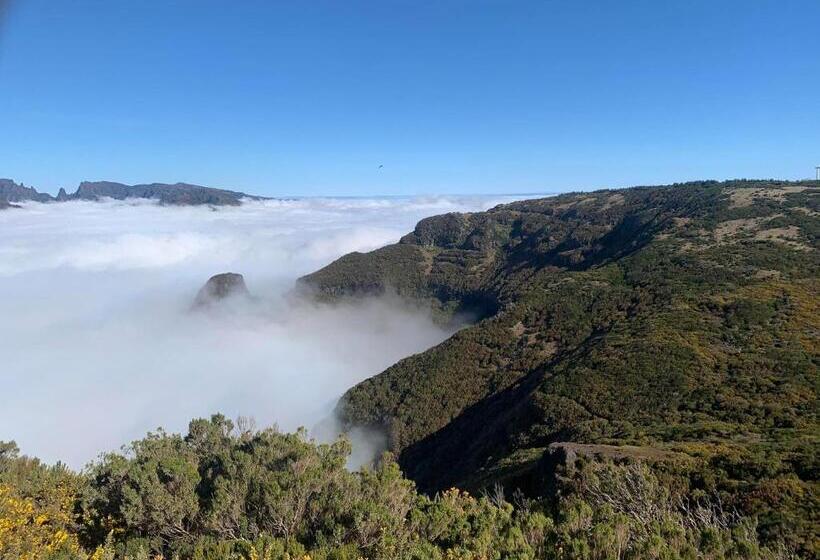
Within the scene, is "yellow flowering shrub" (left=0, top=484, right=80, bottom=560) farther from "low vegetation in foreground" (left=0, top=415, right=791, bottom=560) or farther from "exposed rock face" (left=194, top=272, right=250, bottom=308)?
"exposed rock face" (left=194, top=272, right=250, bottom=308)

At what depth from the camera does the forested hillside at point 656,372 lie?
2627cm

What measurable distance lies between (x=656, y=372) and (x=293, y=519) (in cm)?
4213

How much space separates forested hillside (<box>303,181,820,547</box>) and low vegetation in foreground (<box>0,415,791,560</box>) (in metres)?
7.69

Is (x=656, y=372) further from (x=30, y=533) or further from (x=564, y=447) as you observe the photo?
(x=30, y=533)

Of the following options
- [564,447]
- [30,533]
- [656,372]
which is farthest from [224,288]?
[30,533]

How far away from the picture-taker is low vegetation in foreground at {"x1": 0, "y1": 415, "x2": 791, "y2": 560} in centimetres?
1040

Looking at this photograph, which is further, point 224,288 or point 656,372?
point 224,288

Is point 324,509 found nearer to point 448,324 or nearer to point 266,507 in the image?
point 266,507

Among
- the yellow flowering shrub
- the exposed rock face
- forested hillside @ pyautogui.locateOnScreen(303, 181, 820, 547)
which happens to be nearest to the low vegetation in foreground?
the yellow flowering shrub

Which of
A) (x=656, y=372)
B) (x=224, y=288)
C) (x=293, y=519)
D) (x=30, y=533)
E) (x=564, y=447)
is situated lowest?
(x=224, y=288)

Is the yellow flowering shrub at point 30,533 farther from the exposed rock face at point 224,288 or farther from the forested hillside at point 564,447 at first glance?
the exposed rock face at point 224,288

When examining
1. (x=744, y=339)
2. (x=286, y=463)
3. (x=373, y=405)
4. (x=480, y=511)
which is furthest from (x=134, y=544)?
(x=373, y=405)

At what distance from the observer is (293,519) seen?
13.2 meters

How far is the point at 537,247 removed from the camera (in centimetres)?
14488
